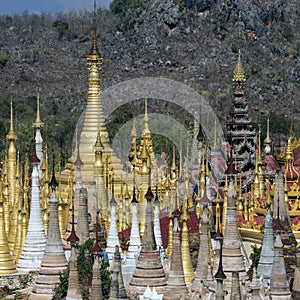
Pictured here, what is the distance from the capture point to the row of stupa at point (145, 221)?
110ft

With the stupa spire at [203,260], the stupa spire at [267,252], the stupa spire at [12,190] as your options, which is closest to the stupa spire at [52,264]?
the stupa spire at [203,260]

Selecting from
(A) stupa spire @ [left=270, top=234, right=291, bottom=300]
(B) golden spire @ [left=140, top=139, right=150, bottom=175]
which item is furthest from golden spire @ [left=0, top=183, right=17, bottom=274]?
(A) stupa spire @ [left=270, top=234, right=291, bottom=300]

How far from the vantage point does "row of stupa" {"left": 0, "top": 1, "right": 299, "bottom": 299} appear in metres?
33.6

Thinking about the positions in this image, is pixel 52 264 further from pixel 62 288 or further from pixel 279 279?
pixel 279 279

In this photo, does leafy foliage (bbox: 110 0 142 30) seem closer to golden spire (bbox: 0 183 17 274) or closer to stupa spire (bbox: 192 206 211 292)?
golden spire (bbox: 0 183 17 274)

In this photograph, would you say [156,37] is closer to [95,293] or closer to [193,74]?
[193,74]

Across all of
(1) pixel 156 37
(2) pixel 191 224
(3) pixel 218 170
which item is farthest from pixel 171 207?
(1) pixel 156 37

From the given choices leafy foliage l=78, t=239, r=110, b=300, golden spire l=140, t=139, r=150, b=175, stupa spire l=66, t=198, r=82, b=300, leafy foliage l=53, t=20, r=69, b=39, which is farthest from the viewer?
leafy foliage l=53, t=20, r=69, b=39

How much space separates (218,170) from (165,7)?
87.9 m

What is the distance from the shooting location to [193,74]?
130m

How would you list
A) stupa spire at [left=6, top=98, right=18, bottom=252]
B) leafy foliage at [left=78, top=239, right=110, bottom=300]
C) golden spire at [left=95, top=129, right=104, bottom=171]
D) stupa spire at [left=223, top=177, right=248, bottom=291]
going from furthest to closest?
golden spire at [left=95, top=129, right=104, bottom=171]
stupa spire at [left=6, top=98, right=18, bottom=252]
leafy foliage at [left=78, top=239, right=110, bottom=300]
stupa spire at [left=223, top=177, right=248, bottom=291]

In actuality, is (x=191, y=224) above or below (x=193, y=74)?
below

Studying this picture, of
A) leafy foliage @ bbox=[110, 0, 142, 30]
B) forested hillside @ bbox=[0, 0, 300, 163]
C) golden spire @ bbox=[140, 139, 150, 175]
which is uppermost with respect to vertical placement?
leafy foliage @ bbox=[110, 0, 142, 30]

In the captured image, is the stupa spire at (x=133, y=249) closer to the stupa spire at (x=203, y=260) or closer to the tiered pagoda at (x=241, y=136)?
the stupa spire at (x=203, y=260)
